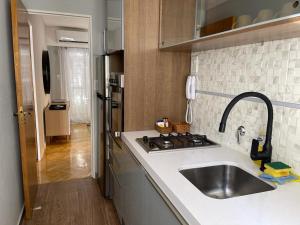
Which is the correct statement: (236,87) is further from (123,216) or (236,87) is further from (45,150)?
(45,150)

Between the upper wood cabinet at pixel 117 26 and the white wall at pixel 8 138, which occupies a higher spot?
the upper wood cabinet at pixel 117 26

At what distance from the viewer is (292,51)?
1.13 m

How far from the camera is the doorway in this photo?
3350 mm

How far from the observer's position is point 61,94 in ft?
19.8

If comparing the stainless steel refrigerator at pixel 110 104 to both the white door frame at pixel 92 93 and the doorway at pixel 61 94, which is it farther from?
the doorway at pixel 61 94

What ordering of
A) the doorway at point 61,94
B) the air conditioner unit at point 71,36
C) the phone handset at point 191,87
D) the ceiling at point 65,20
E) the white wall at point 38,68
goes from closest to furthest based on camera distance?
the phone handset at point 191,87 → the doorway at point 61,94 → the white wall at point 38,68 → the ceiling at point 65,20 → the air conditioner unit at point 71,36

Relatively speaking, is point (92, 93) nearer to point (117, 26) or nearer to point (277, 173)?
point (117, 26)

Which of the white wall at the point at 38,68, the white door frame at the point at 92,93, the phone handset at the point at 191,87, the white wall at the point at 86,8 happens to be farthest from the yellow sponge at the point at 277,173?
the white wall at the point at 38,68

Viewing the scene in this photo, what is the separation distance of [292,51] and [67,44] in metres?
5.52

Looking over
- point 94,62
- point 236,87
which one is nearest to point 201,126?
point 236,87

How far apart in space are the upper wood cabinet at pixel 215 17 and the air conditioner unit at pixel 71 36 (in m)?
3.75

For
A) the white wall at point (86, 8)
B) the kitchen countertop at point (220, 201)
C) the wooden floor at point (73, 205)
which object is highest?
the white wall at point (86, 8)

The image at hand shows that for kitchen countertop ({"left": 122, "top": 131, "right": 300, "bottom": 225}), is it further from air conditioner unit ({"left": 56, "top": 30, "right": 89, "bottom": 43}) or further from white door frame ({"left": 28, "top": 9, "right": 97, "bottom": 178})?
air conditioner unit ({"left": 56, "top": 30, "right": 89, "bottom": 43})

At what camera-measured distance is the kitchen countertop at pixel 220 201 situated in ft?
2.56
